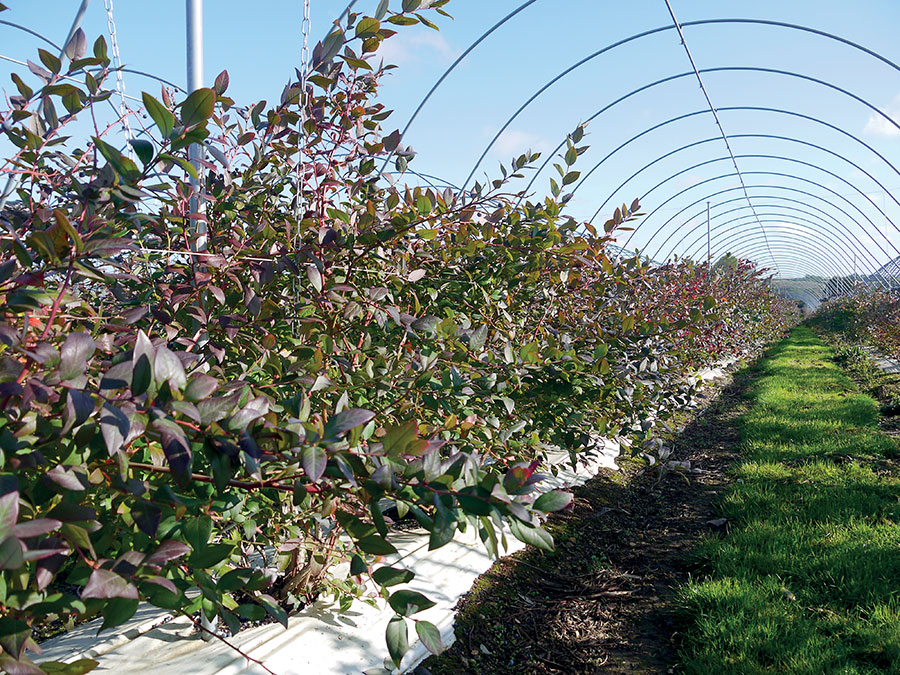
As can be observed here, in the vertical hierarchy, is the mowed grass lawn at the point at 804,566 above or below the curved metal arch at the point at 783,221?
below

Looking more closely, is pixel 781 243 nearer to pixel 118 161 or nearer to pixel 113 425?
pixel 118 161

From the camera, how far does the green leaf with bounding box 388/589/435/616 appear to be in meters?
0.95

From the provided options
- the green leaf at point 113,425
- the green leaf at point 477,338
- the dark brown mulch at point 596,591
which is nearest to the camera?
A: the green leaf at point 113,425

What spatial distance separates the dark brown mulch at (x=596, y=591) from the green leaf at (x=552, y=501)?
1.31 meters

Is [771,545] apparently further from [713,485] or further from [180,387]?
[180,387]

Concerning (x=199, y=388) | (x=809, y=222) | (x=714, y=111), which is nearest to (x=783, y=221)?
(x=809, y=222)

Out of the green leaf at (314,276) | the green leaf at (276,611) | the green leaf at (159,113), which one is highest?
the green leaf at (159,113)

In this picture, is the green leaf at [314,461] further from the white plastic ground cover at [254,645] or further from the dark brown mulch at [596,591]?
the dark brown mulch at [596,591]

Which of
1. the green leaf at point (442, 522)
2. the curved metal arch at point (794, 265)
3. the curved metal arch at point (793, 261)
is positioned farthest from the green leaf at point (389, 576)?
the curved metal arch at point (794, 265)

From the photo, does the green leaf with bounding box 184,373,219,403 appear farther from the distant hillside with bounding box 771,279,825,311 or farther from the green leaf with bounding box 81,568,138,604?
the distant hillside with bounding box 771,279,825,311

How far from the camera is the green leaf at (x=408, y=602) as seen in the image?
37.3 inches

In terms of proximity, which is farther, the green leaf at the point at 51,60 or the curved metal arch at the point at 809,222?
the curved metal arch at the point at 809,222

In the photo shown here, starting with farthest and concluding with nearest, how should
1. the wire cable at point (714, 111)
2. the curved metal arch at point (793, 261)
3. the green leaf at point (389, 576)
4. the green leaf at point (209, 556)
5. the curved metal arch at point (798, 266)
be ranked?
the curved metal arch at point (798, 266) → the curved metal arch at point (793, 261) → the wire cable at point (714, 111) → the green leaf at point (389, 576) → the green leaf at point (209, 556)

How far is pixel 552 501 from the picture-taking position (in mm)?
953
